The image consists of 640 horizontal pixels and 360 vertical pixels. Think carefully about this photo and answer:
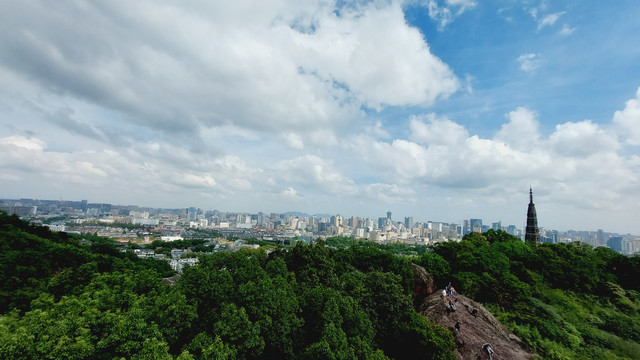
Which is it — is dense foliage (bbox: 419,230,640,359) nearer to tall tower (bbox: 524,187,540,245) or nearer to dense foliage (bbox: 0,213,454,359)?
dense foliage (bbox: 0,213,454,359)

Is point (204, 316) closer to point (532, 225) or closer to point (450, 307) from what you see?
point (450, 307)

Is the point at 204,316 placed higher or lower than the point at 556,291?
higher

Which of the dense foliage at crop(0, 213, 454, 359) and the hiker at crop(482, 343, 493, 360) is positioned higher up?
the dense foliage at crop(0, 213, 454, 359)

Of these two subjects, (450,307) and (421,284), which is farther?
(421,284)

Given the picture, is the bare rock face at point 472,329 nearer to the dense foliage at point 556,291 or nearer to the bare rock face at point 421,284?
the dense foliage at point 556,291

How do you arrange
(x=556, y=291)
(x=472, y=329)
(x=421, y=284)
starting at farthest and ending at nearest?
1. (x=421, y=284)
2. (x=556, y=291)
3. (x=472, y=329)

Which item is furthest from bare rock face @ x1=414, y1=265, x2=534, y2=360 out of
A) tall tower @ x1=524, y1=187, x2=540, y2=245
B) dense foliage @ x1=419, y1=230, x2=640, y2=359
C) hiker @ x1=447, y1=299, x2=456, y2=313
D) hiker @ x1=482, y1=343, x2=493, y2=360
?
tall tower @ x1=524, y1=187, x2=540, y2=245

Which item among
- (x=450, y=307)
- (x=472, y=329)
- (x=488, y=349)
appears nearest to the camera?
(x=488, y=349)

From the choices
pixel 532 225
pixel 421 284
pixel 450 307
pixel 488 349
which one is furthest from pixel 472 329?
pixel 532 225

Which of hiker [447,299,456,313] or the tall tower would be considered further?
the tall tower
